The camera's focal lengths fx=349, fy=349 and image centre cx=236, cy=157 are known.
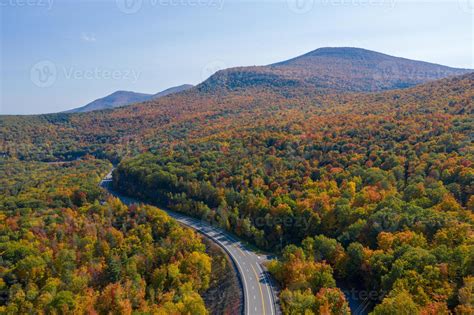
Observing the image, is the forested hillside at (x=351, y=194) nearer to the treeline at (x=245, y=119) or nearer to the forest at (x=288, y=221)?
the forest at (x=288, y=221)

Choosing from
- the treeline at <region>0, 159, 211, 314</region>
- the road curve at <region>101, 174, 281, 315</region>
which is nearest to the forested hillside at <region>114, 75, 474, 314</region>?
the road curve at <region>101, 174, 281, 315</region>

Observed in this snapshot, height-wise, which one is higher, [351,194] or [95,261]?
[351,194]

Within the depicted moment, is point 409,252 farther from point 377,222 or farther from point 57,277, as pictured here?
point 57,277

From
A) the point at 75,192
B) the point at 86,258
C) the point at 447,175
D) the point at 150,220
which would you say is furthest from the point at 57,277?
the point at 447,175

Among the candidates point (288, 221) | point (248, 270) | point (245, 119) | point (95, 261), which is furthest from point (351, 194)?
point (245, 119)

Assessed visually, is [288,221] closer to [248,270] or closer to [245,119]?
[248,270]

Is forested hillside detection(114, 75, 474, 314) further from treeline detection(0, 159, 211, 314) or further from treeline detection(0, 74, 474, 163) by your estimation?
treeline detection(0, 159, 211, 314)

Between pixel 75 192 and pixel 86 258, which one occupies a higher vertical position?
pixel 75 192

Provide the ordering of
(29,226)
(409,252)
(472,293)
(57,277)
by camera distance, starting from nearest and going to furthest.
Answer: (472,293) → (409,252) → (57,277) → (29,226)
